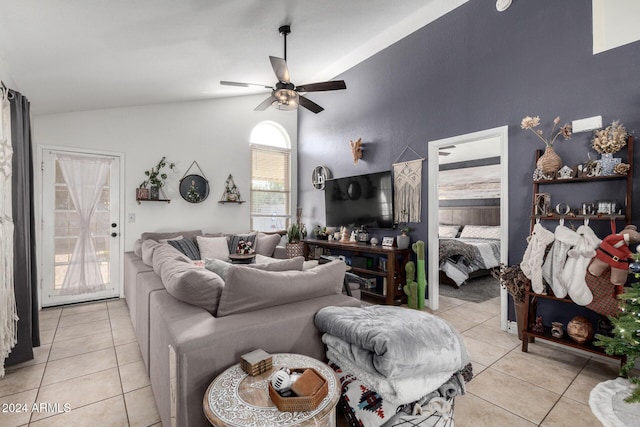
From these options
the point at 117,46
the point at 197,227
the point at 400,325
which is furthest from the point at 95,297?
the point at 400,325

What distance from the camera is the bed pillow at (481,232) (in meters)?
5.82

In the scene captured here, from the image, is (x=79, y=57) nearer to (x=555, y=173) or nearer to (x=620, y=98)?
(x=555, y=173)

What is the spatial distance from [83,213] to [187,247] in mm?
1372

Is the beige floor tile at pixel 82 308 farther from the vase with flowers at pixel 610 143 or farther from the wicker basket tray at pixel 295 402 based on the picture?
the vase with flowers at pixel 610 143

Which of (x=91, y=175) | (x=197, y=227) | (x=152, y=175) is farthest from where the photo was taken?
(x=197, y=227)

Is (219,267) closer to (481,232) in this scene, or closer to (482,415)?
(482,415)

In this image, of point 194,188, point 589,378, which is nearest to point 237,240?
point 194,188

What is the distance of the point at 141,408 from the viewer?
190 centimetres

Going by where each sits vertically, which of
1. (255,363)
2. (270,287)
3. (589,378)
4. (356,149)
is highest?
(356,149)

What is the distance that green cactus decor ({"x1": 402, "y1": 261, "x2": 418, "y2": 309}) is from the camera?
12.4 feet

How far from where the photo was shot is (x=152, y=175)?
14.9ft

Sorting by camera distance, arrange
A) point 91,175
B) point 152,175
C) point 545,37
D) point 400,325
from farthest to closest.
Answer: point 152,175 → point 91,175 → point 545,37 → point 400,325

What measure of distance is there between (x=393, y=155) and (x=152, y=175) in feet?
11.6

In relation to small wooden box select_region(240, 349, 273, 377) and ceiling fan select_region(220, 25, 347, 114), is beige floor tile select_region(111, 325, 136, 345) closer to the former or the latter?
small wooden box select_region(240, 349, 273, 377)
